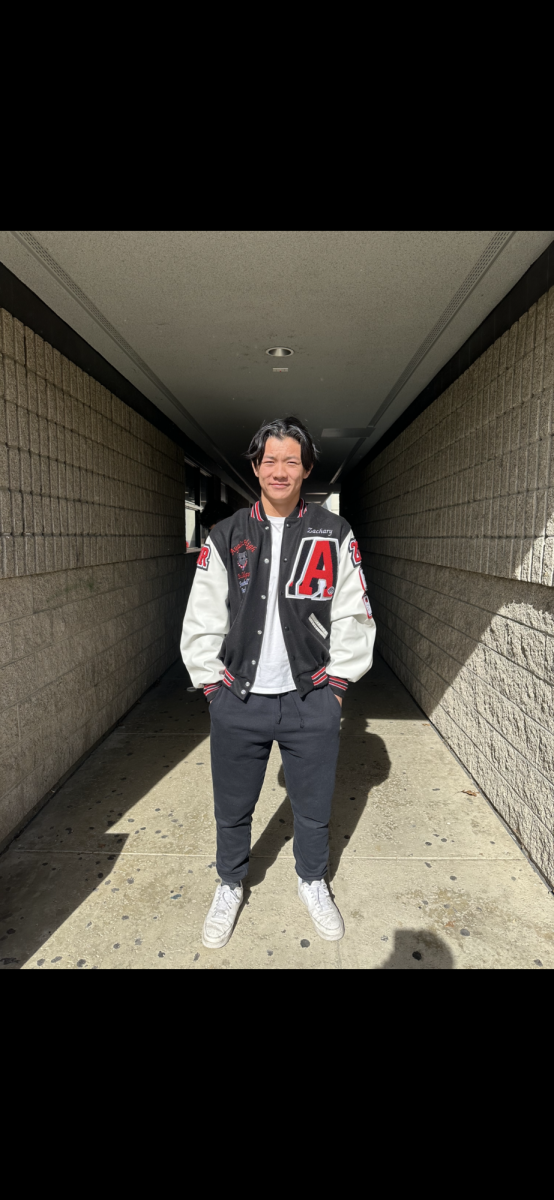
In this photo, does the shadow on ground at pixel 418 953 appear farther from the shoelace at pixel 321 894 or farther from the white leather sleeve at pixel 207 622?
the white leather sleeve at pixel 207 622

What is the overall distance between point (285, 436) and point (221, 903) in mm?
1756

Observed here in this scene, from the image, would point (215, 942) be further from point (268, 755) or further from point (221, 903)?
point (268, 755)

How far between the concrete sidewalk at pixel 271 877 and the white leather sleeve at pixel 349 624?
1011 millimetres

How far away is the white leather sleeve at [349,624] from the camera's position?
1916mm

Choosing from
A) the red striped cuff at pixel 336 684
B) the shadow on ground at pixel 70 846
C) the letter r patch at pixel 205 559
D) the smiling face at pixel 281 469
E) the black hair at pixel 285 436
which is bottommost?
the shadow on ground at pixel 70 846

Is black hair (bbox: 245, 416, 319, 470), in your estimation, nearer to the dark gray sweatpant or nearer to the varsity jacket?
the varsity jacket

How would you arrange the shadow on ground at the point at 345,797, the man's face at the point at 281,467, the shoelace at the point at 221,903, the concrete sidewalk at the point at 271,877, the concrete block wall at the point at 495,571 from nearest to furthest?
the man's face at the point at 281,467 → the concrete sidewalk at the point at 271,877 → the shoelace at the point at 221,903 → the concrete block wall at the point at 495,571 → the shadow on ground at the point at 345,797

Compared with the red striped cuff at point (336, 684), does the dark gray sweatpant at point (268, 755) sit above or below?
below

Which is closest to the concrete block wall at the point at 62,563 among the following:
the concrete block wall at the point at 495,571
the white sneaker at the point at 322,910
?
the white sneaker at the point at 322,910

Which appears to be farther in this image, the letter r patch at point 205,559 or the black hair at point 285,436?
the letter r patch at point 205,559

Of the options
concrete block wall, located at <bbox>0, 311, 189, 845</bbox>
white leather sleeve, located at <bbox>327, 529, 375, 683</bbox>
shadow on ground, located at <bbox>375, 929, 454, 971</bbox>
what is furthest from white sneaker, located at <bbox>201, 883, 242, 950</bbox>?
concrete block wall, located at <bbox>0, 311, 189, 845</bbox>

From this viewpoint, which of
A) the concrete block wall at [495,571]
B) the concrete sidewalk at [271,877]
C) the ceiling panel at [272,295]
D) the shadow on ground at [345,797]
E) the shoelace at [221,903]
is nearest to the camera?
the concrete sidewalk at [271,877]

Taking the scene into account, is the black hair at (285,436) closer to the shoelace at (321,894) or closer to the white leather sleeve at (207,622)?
the white leather sleeve at (207,622)

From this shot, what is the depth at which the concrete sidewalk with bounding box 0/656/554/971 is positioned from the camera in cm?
191
